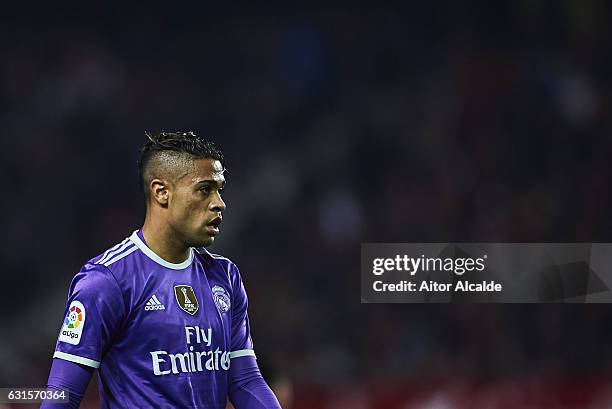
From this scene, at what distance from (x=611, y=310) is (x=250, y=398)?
4.59 metres

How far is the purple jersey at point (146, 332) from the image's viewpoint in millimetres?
2518

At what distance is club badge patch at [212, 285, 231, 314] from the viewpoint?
278 cm

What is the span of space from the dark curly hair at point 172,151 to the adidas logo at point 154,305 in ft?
Result: 1.09

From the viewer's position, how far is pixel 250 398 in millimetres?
2814

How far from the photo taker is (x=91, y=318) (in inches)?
98.3

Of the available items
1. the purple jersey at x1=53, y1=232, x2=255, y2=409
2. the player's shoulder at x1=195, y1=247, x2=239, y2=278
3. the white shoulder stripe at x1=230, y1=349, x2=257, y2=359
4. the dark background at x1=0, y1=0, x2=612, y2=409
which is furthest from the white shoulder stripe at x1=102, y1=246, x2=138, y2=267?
the dark background at x1=0, y1=0, x2=612, y2=409

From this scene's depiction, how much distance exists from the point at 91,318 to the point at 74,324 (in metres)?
0.05
